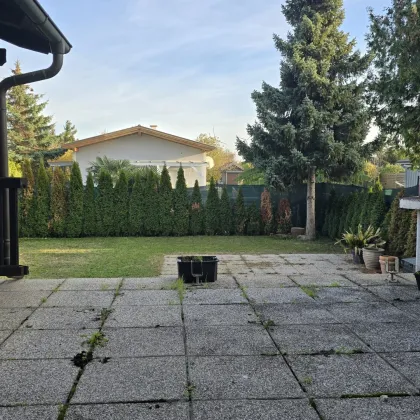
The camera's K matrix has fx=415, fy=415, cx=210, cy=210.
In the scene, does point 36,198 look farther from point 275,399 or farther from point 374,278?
point 275,399

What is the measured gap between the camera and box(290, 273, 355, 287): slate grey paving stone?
16.3 feet

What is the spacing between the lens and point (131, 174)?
12.5 m

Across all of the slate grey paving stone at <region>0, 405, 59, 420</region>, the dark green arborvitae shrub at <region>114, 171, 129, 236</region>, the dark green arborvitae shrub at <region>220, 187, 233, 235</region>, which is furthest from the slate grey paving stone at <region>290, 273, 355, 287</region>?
the dark green arborvitae shrub at <region>114, 171, 129, 236</region>

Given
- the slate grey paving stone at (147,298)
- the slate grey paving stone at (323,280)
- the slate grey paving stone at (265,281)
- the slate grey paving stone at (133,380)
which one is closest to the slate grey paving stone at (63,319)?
the slate grey paving stone at (147,298)

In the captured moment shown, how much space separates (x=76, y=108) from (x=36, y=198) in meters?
8.63

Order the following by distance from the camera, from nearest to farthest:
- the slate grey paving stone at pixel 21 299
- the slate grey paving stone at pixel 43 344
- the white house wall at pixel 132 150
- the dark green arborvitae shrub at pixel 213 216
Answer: the slate grey paving stone at pixel 43 344 < the slate grey paving stone at pixel 21 299 < the dark green arborvitae shrub at pixel 213 216 < the white house wall at pixel 132 150

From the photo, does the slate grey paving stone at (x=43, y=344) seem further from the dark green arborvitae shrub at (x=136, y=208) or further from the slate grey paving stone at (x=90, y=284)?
the dark green arborvitae shrub at (x=136, y=208)

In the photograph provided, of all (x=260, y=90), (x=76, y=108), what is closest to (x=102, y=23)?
(x=260, y=90)

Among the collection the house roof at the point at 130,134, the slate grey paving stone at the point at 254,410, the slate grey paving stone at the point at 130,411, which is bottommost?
the slate grey paving stone at the point at 130,411

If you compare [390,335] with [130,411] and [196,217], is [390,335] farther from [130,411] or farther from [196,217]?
[196,217]

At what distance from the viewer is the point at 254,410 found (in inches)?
79.7

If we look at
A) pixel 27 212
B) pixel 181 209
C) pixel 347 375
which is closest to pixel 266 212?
pixel 181 209

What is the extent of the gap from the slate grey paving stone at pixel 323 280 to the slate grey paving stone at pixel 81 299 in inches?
90.1

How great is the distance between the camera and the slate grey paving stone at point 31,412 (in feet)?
6.38
